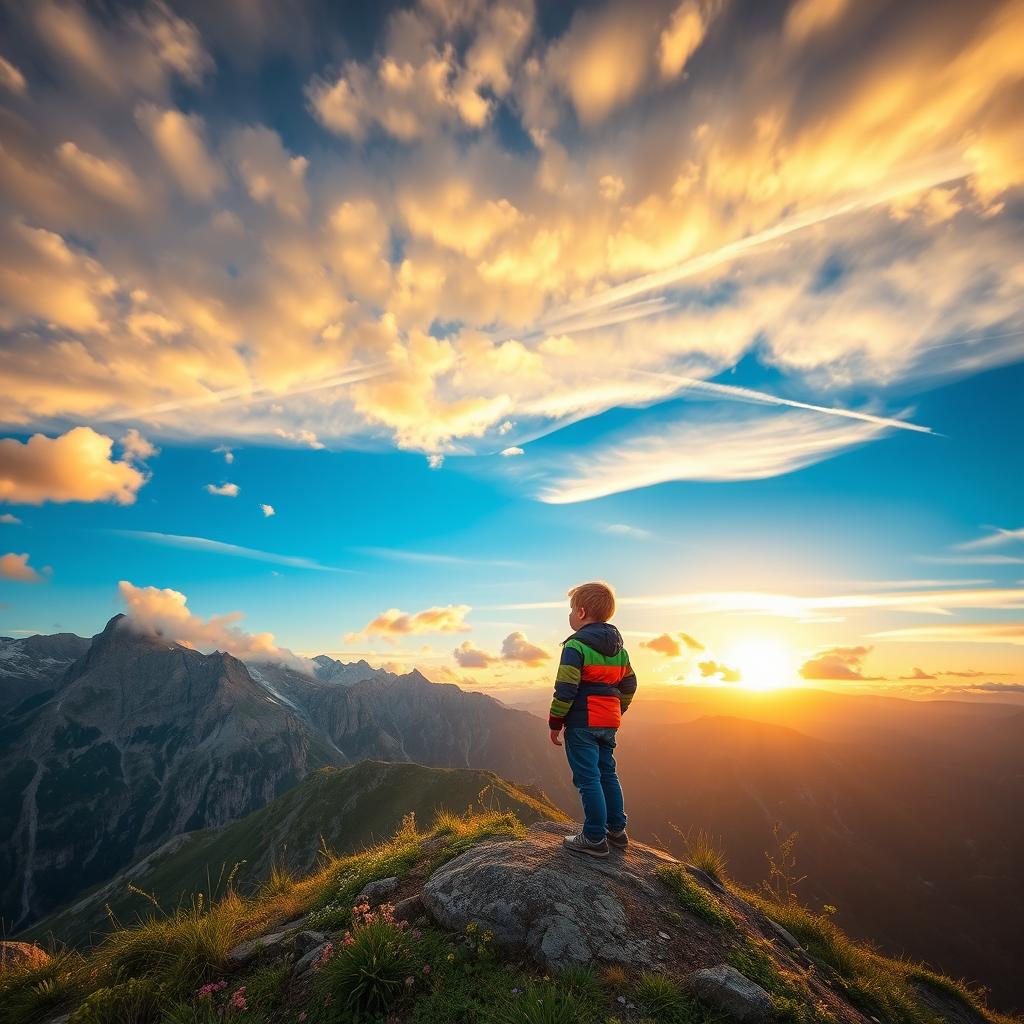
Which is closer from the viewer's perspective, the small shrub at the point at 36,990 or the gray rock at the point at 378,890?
the small shrub at the point at 36,990

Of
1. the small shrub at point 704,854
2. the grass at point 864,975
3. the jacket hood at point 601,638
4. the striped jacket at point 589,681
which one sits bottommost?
the grass at point 864,975

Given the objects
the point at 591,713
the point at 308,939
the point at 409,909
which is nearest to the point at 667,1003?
the point at 591,713

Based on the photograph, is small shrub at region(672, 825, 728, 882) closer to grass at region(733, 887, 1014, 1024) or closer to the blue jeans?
grass at region(733, 887, 1014, 1024)

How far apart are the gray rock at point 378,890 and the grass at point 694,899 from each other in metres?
4.39

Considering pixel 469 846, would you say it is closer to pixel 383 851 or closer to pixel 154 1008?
pixel 383 851

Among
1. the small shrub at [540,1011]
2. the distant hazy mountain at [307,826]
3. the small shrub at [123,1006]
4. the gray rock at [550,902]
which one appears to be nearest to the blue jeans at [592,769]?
the gray rock at [550,902]

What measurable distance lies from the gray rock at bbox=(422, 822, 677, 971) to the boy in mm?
630

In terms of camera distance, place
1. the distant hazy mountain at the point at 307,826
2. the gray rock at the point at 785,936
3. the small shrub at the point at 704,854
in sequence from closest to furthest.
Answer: the gray rock at the point at 785,936 → the small shrub at the point at 704,854 → the distant hazy mountain at the point at 307,826

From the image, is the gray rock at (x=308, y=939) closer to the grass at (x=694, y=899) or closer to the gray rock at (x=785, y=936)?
the grass at (x=694, y=899)

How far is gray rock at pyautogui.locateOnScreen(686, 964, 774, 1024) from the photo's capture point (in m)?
3.17

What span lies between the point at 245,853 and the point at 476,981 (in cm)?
16854

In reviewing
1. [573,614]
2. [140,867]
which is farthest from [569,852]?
[140,867]

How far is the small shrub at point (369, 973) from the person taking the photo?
327 cm

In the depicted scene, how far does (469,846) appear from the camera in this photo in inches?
274
